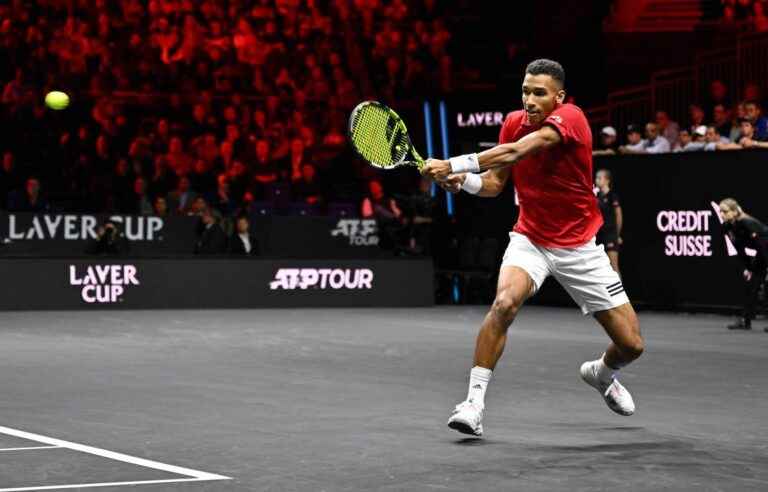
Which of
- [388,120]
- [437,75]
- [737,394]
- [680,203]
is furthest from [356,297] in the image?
[388,120]

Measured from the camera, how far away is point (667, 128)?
23.9m

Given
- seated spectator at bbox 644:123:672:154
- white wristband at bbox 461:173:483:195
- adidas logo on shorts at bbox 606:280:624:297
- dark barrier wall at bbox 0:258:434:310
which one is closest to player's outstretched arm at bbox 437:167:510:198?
white wristband at bbox 461:173:483:195

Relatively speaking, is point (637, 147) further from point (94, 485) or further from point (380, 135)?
point (94, 485)

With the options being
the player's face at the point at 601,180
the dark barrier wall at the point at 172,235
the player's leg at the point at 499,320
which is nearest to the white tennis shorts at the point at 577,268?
the player's leg at the point at 499,320

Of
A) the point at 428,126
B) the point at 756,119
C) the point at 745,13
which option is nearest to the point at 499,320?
the point at 756,119

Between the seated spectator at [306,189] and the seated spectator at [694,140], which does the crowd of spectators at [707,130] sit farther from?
the seated spectator at [306,189]

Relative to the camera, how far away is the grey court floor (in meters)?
7.27

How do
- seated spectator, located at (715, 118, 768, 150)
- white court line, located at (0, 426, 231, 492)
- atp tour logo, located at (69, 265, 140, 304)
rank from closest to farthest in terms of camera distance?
1. white court line, located at (0, 426, 231, 492)
2. seated spectator, located at (715, 118, 768, 150)
3. atp tour logo, located at (69, 265, 140, 304)

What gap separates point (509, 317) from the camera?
867 cm

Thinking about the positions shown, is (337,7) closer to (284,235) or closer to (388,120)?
(284,235)

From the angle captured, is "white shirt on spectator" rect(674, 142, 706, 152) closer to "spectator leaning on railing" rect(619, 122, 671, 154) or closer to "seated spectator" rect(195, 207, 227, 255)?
"spectator leaning on railing" rect(619, 122, 671, 154)

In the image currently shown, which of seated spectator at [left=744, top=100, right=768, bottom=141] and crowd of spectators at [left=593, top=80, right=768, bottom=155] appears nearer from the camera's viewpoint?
seated spectator at [left=744, top=100, right=768, bottom=141]

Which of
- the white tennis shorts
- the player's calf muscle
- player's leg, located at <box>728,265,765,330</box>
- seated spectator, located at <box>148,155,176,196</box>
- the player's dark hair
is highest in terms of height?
the player's dark hair

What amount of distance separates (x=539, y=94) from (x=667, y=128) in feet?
51.1
